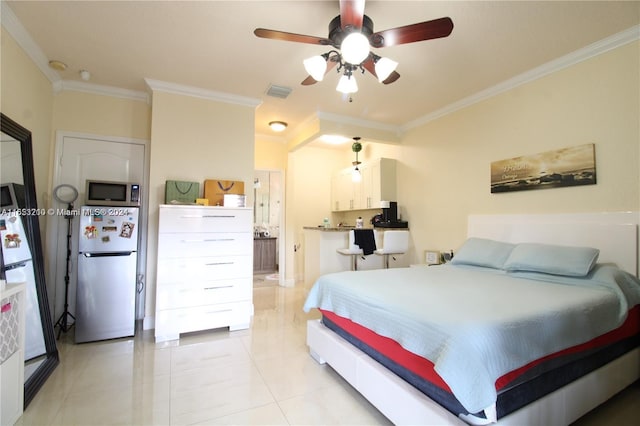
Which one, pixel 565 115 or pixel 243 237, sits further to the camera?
pixel 243 237

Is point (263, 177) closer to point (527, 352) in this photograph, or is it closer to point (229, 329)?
point (229, 329)

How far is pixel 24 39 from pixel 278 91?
2165 millimetres

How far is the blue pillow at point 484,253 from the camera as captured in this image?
111 inches

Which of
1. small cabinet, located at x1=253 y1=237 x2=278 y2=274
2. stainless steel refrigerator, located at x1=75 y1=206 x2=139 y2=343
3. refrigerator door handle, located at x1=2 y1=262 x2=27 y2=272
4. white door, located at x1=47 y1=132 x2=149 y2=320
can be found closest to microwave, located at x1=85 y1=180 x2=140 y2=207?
stainless steel refrigerator, located at x1=75 y1=206 x2=139 y2=343

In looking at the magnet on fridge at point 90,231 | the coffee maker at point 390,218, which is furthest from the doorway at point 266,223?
the magnet on fridge at point 90,231

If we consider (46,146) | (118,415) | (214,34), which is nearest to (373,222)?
(214,34)

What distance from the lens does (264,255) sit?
6.63 meters

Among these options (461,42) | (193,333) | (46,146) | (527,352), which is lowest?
(193,333)

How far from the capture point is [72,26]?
2.27 m

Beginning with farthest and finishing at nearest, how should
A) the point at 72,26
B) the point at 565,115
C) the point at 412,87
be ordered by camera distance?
the point at 412,87
the point at 565,115
the point at 72,26

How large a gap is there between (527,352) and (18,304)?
9.42 ft

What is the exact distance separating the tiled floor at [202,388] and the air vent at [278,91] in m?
2.70

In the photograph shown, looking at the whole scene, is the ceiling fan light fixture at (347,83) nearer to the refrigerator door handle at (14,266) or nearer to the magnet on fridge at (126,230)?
the magnet on fridge at (126,230)

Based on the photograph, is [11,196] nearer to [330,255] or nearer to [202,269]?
[202,269]
